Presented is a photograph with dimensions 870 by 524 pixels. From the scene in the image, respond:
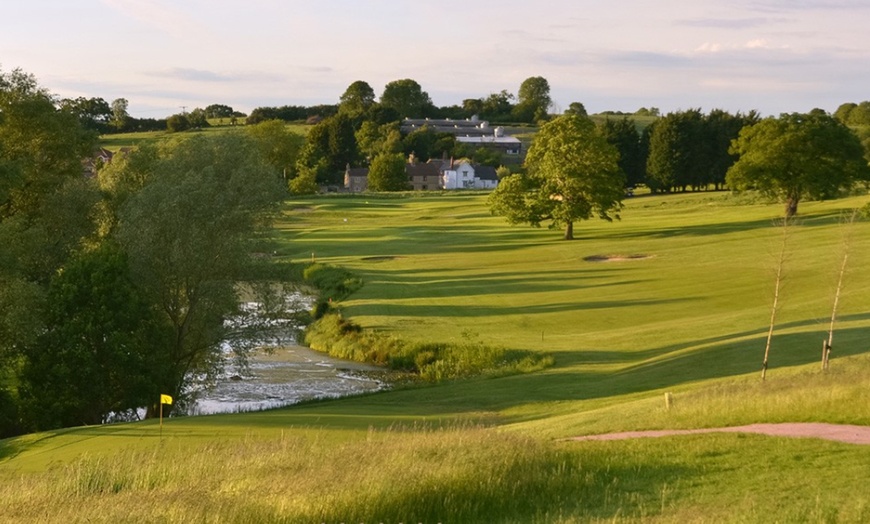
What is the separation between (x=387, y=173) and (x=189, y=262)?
101979 mm

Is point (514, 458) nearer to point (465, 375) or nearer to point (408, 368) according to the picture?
point (465, 375)

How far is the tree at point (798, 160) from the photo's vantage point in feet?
226

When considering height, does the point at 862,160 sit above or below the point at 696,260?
above

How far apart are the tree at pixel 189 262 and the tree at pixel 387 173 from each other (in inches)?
3803

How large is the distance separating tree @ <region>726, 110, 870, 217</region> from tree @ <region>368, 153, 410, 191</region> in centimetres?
7077

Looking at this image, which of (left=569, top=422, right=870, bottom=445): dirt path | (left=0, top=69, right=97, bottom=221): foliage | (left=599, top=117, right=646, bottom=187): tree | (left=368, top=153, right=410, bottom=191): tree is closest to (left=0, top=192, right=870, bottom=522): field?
(left=569, top=422, right=870, bottom=445): dirt path

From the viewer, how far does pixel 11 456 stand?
21781 millimetres

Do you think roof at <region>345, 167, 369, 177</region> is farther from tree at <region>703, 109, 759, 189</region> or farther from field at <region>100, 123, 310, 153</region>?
tree at <region>703, 109, 759, 189</region>

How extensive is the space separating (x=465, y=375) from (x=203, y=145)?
59.7 feet

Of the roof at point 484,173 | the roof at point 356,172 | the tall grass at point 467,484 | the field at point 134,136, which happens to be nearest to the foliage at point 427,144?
the roof at point 484,173

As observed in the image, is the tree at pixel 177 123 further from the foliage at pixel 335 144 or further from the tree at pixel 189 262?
the tree at pixel 189 262

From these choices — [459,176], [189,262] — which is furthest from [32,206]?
[459,176]

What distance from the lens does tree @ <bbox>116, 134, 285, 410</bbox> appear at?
34.0m

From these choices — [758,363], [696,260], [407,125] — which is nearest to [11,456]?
[758,363]
